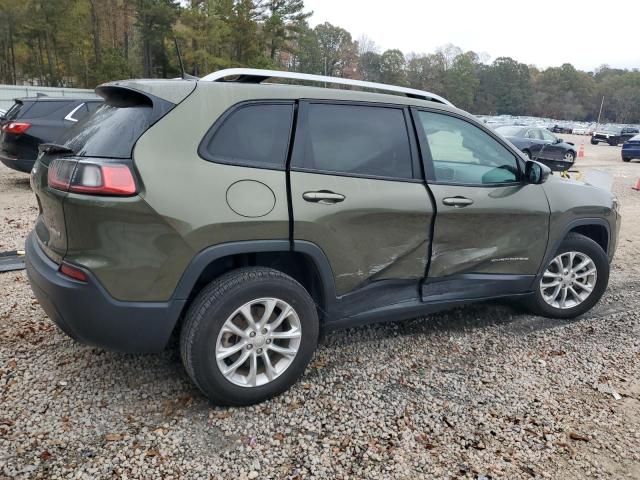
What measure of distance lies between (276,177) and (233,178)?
0.24 m

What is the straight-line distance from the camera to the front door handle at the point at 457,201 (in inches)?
127

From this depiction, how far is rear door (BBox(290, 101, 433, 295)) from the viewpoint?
9.02 feet

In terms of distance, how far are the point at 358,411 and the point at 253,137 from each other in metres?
1.65

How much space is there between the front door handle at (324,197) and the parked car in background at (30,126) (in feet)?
22.7

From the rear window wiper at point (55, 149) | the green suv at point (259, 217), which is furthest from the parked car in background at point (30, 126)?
the green suv at point (259, 217)

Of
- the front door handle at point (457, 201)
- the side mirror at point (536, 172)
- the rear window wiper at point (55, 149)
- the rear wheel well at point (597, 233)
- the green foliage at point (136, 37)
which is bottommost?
the rear wheel well at point (597, 233)

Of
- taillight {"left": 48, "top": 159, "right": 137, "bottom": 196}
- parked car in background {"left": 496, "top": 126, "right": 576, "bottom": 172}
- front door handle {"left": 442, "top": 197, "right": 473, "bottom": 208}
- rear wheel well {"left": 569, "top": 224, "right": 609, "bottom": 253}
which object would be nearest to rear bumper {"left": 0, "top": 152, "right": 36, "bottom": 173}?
taillight {"left": 48, "top": 159, "right": 137, "bottom": 196}

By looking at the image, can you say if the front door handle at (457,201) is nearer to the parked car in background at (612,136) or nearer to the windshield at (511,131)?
the windshield at (511,131)

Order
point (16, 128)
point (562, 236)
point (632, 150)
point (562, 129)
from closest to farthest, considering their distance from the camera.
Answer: point (562, 236) → point (16, 128) → point (632, 150) → point (562, 129)

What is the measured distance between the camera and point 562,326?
400 centimetres

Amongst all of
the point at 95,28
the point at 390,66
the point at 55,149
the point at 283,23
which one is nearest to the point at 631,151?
the point at 55,149

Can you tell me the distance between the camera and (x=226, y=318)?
100 inches

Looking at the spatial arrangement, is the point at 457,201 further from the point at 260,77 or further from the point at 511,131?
the point at 511,131

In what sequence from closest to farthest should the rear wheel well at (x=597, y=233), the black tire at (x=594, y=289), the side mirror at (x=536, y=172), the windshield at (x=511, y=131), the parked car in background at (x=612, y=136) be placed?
the side mirror at (x=536, y=172), the black tire at (x=594, y=289), the rear wheel well at (x=597, y=233), the windshield at (x=511, y=131), the parked car in background at (x=612, y=136)
